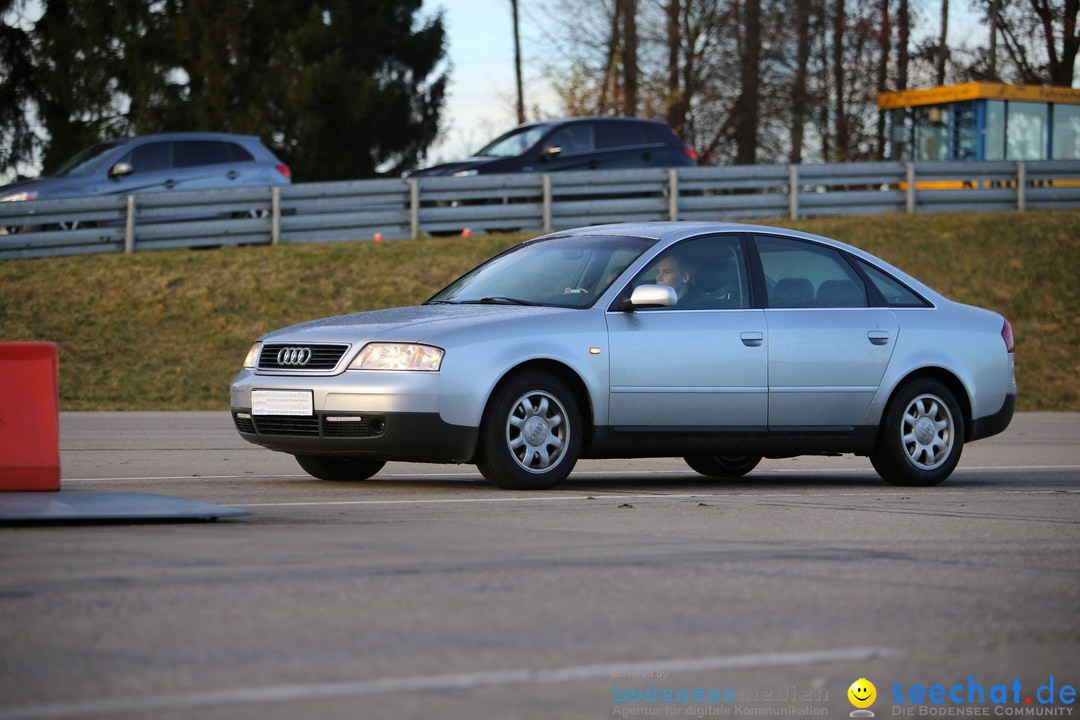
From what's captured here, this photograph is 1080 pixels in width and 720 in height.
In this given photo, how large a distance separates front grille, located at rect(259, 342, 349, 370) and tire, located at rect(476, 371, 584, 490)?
0.91 metres

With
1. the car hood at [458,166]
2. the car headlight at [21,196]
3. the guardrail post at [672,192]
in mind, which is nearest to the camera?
the car headlight at [21,196]

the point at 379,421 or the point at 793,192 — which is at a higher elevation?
the point at 793,192

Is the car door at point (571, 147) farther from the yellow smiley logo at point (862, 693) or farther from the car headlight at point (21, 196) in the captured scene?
the yellow smiley logo at point (862, 693)

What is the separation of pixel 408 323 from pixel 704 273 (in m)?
1.95

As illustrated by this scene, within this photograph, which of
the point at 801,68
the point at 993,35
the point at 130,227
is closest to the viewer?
the point at 130,227

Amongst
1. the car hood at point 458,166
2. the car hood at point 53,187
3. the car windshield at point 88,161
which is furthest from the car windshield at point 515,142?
the car hood at point 53,187

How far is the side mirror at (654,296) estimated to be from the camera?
10.1 meters

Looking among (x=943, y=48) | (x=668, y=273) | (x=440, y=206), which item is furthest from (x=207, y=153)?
(x=943, y=48)

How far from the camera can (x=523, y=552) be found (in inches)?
275

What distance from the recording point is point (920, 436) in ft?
36.5

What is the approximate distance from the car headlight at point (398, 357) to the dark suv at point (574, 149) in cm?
1837

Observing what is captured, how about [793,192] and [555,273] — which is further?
[793,192]

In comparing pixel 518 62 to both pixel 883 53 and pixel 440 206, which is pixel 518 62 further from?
pixel 440 206

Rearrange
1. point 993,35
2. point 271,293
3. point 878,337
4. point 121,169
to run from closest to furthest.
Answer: point 878,337 → point 271,293 → point 121,169 → point 993,35
